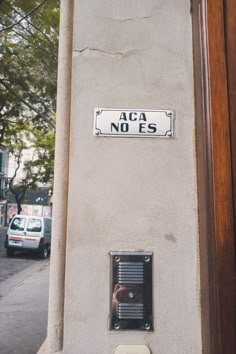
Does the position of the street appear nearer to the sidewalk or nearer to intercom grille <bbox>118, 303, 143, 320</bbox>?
the sidewalk

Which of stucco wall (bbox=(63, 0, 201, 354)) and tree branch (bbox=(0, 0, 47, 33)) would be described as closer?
stucco wall (bbox=(63, 0, 201, 354))

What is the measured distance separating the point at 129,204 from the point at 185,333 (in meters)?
0.52

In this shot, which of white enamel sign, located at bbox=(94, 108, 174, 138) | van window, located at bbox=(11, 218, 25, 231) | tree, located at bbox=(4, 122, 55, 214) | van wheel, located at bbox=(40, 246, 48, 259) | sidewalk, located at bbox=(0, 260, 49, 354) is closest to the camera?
white enamel sign, located at bbox=(94, 108, 174, 138)

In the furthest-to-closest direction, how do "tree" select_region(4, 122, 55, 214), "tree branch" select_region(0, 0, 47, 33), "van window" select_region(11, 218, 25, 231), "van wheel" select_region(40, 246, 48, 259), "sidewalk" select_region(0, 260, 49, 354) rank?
"tree" select_region(4, 122, 55, 214) → "van wheel" select_region(40, 246, 48, 259) → "van window" select_region(11, 218, 25, 231) → "tree branch" select_region(0, 0, 47, 33) → "sidewalk" select_region(0, 260, 49, 354)

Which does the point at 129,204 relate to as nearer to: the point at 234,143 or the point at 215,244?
the point at 215,244

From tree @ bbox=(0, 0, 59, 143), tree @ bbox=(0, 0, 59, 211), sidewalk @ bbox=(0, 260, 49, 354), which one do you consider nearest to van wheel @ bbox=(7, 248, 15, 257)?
sidewalk @ bbox=(0, 260, 49, 354)

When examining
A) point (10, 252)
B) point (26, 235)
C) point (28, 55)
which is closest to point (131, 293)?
point (28, 55)

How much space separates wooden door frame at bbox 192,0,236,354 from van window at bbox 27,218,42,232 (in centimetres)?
1422

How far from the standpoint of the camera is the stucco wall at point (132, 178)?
126 cm

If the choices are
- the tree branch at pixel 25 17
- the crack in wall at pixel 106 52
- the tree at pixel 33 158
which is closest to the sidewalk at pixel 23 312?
the crack in wall at pixel 106 52

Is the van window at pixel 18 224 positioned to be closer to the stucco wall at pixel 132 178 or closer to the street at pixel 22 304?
the street at pixel 22 304

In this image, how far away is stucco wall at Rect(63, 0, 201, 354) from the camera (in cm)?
126

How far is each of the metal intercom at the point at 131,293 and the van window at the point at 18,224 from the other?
14.3m

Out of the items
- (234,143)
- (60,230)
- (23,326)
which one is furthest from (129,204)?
(23,326)
